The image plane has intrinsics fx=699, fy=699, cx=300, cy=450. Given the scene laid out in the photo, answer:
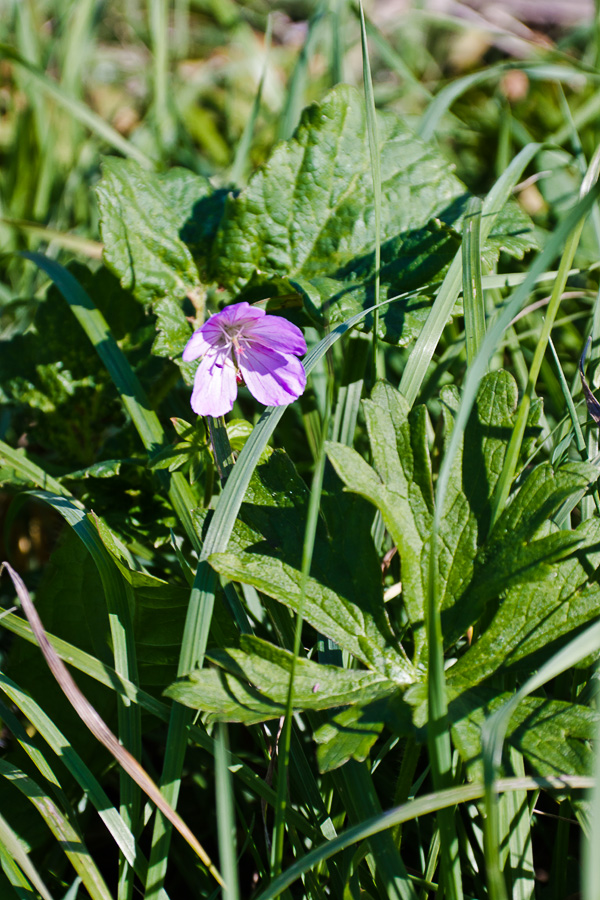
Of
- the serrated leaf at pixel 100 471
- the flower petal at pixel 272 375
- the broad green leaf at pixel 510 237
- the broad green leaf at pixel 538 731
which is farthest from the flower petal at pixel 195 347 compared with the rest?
the broad green leaf at pixel 538 731

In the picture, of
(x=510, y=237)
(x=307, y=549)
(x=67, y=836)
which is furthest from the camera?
(x=510, y=237)

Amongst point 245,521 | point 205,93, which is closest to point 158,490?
point 245,521

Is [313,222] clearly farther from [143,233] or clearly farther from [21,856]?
[21,856]

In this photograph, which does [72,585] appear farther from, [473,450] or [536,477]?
[536,477]

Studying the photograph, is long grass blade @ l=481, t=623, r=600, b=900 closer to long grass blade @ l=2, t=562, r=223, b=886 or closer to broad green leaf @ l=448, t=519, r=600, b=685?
broad green leaf @ l=448, t=519, r=600, b=685

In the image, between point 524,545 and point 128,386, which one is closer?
point 524,545

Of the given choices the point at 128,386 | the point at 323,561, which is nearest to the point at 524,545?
the point at 323,561

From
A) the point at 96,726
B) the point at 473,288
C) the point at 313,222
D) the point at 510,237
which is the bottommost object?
the point at 96,726

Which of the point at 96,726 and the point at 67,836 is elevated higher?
the point at 96,726
